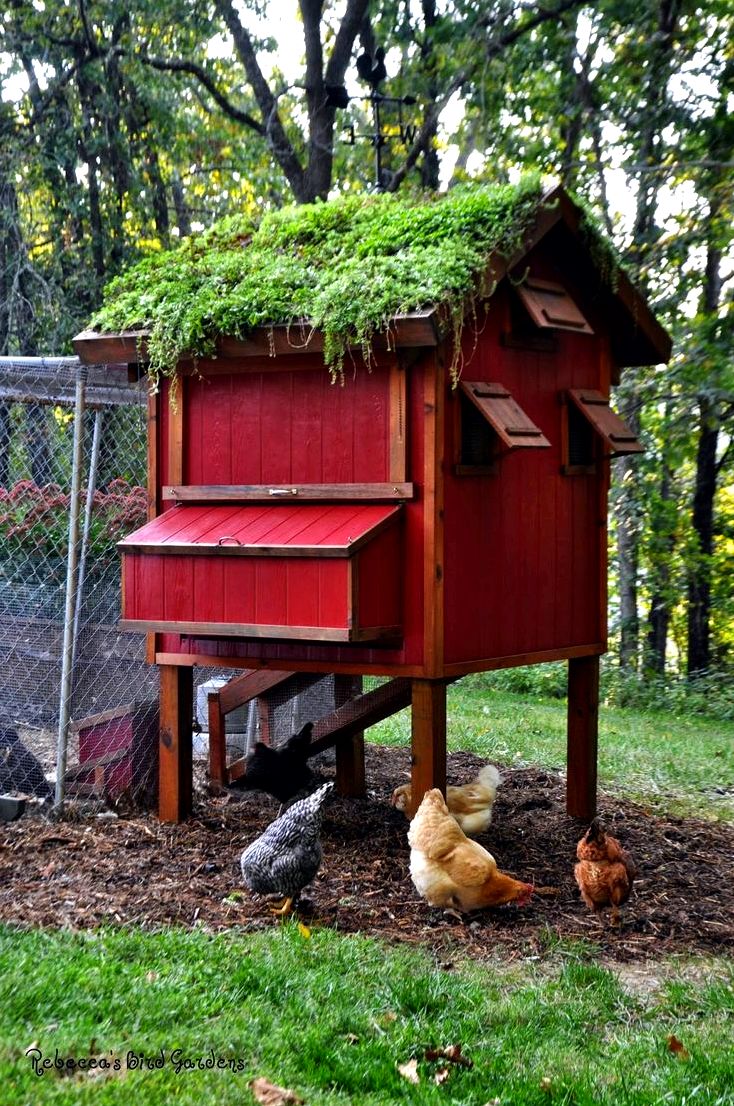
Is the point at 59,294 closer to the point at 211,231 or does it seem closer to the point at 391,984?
the point at 211,231

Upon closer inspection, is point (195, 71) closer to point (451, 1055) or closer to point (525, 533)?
point (525, 533)

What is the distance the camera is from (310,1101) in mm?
3461

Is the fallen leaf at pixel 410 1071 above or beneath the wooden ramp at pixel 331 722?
beneath

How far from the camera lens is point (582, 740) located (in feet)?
25.1

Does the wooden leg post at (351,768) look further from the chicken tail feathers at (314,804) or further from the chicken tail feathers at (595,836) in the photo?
the chicken tail feathers at (595,836)

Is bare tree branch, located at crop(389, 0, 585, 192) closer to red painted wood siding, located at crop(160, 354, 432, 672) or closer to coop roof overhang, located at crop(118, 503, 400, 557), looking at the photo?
red painted wood siding, located at crop(160, 354, 432, 672)

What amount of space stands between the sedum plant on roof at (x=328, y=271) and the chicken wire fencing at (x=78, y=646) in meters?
0.70

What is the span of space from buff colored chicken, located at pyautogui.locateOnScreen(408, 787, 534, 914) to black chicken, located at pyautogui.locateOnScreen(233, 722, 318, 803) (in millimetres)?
2108

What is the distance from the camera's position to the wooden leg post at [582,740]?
767cm

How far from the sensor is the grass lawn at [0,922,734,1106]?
11.8 feet

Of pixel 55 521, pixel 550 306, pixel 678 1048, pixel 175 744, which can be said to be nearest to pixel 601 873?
pixel 678 1048

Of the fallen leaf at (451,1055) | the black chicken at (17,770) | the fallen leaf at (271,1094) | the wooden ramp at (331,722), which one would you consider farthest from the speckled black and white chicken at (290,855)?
the black chicken at (17,770)

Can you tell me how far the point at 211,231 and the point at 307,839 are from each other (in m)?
4.06

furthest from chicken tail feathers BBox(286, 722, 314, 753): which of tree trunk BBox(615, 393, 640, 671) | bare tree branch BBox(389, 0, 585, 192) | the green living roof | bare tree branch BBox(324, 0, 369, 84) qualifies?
bare tree branch BBox(324, 0, 369, 84)
